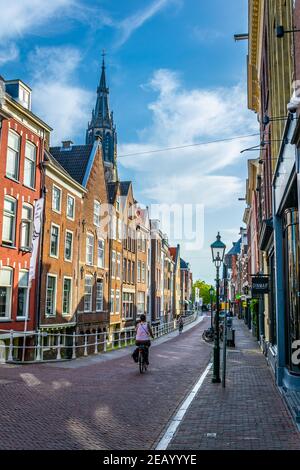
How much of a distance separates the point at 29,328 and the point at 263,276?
11611mm

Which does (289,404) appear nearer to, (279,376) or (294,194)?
(279,376)

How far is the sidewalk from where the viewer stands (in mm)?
6797

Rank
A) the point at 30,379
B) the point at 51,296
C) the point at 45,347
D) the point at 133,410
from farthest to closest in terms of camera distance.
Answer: the point at 51,296 → the point at 45,347 → the point at 30,379 → the point at 133,410

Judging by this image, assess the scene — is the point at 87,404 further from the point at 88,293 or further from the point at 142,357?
the point at 88,293

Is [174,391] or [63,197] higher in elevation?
[63,197]

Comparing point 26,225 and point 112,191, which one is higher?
point 112,191

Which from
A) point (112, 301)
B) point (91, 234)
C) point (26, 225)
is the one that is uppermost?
point (91, 234)

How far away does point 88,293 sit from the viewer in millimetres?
31859

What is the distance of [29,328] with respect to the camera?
22.5 meters

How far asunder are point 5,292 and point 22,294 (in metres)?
1.47

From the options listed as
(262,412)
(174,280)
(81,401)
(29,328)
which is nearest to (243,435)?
(262,412)

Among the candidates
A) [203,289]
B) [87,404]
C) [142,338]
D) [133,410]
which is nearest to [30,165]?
[142,338]

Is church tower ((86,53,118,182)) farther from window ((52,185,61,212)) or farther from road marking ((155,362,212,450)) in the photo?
road marking ((155,362,212,450))

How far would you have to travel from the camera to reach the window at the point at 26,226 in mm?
21948
